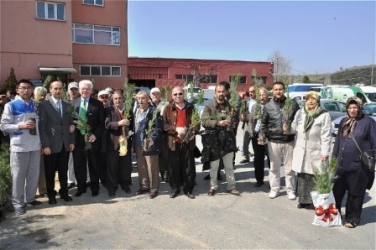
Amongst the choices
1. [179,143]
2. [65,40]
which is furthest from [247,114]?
[65,40]

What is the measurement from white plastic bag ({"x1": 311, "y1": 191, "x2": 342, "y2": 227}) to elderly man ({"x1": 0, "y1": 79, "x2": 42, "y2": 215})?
13.2 ft

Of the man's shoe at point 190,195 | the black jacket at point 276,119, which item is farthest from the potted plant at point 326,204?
the man's shoe at point 190,195

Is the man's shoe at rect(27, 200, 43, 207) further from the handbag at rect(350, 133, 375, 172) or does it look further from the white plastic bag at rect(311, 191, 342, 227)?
the handbag at rect(350, 133, 375, 172)

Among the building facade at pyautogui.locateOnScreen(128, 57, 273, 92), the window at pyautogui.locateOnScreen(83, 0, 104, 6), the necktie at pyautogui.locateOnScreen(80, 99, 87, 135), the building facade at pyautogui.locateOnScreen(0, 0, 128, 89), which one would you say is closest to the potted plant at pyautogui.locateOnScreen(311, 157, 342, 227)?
the necktie at pyautogui.locateOnScreen(80, 99, 87, 135)

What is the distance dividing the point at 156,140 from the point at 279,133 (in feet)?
6.59

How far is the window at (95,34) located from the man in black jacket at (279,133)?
20.2 metres

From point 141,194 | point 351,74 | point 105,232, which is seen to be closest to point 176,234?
point 105,232

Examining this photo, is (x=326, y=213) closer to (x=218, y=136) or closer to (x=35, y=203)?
(x=218, y=136)

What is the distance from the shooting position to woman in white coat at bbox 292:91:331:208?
5027 millimetres

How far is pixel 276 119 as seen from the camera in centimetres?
558

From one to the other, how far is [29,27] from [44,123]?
17.0 metres

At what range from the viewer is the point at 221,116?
5.51 metres

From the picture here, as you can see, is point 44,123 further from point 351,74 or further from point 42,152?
point 351,74

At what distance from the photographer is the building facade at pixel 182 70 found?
33.3m
